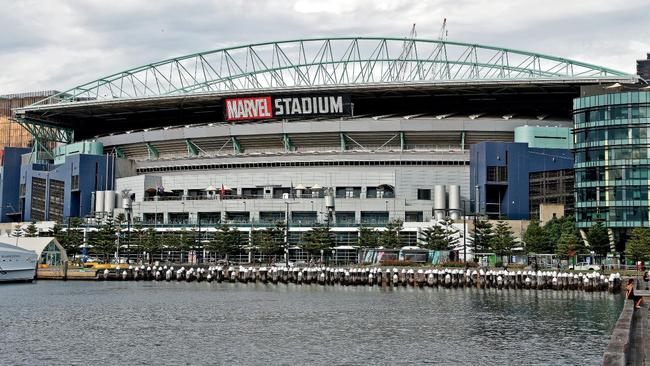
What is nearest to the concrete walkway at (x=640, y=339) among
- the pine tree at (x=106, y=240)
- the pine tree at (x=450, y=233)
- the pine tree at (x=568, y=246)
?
the pine tree at (x=568, y=246)

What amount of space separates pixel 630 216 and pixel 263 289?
51450mm

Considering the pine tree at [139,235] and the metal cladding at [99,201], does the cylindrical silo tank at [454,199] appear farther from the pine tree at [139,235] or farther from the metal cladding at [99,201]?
the metal cladding at [99,201]

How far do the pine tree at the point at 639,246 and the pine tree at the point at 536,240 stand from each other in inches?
549

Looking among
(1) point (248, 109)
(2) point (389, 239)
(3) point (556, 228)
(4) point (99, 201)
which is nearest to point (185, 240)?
(4) point (99, 201)

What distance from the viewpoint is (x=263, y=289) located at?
101 meters

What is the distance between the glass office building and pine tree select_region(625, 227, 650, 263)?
8717 millimetres

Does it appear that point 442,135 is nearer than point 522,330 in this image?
No

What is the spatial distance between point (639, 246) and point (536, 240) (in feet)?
63.1

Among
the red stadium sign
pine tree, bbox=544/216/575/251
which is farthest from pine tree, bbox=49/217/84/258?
pine tree, bbox=544/216/575/251

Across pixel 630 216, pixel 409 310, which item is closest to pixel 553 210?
pixel 630 216

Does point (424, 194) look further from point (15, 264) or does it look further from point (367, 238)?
point (15, 264)

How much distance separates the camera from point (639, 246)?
10469cm

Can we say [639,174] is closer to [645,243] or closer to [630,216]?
[630,216]

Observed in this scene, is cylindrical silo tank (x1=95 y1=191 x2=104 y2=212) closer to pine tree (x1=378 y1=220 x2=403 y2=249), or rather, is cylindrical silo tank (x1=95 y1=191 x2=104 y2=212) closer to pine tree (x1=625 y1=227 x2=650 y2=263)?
pine tree (x1=378 y1=220 x2=403 y2=249)
